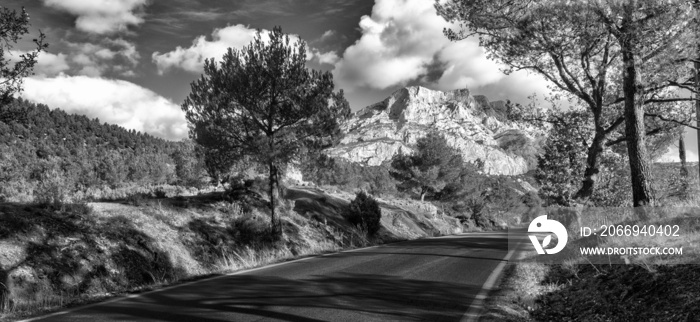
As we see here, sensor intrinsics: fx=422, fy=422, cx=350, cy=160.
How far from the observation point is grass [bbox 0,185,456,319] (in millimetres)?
8906

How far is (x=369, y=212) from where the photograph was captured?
22.8m

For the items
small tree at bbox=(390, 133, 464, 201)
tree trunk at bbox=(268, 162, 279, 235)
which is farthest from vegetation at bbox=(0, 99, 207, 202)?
small tree at bbox=(390, 133, 464, 201)

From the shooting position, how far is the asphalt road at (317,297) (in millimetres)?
5930

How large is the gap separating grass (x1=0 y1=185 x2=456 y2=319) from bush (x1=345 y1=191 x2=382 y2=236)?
1092 millimetres

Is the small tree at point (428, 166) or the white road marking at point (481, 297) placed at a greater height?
the small tree at point (428, 166)

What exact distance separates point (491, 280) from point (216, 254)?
9502mm

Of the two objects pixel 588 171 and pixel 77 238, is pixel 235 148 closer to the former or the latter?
pixel 77 238

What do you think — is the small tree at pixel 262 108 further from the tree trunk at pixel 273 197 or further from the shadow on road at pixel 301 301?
the shadow on road at pixel 301 301

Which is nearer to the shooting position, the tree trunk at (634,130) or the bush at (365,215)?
the tree trunk at (634,130)

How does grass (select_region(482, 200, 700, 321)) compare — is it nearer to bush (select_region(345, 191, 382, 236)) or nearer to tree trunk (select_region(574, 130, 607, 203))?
tree trunk (select_region(574, 130, 607, 203))

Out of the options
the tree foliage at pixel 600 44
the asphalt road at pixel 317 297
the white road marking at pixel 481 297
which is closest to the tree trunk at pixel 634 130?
the tree foliage at pixel 600 44

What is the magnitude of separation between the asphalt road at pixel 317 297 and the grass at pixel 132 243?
142 cm

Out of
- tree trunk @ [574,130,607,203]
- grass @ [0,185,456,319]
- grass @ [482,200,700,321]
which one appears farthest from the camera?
tree trunk @ [574,130,607,203]

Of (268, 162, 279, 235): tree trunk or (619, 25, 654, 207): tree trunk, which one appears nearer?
(619, 25, 654, 207): tree trunk
